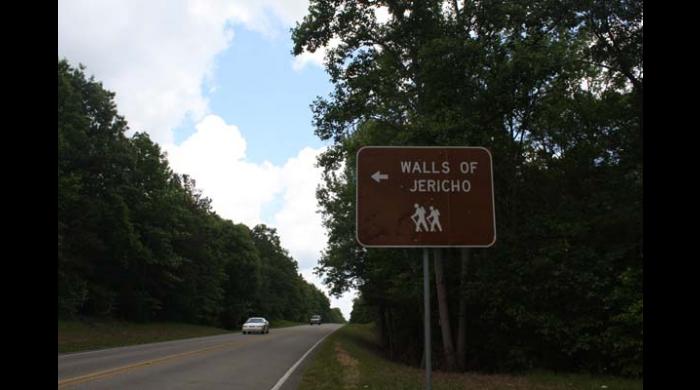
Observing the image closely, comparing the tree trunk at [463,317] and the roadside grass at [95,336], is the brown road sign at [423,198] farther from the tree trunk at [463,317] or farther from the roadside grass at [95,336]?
the roadside grass at [95,336]

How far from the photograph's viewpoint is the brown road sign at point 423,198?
5793 mm

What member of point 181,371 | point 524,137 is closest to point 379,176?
point 181,371

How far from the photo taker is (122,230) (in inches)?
1633

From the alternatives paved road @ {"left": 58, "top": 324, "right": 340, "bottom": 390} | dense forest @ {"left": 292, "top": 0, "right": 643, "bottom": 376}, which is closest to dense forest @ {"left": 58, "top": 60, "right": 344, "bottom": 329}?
paved road @ {"left": 58, "top": 324, "right": 340, "bottom": 390}

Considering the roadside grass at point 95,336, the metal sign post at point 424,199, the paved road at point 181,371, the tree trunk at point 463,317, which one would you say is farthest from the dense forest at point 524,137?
the roadside grass at point 95,336

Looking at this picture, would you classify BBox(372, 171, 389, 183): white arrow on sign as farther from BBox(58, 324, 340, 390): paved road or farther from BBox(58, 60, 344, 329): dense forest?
BBox(58, 60, 344, 329): dense forest

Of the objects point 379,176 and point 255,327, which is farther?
point 255,327

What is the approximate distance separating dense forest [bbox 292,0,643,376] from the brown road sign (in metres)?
10.2

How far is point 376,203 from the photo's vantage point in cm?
583

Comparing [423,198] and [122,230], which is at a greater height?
[122,230]

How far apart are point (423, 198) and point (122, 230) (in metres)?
39.9

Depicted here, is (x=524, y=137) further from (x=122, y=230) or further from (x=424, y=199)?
(x=122, y=230)

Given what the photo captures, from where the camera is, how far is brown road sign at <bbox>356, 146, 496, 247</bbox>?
19.0 ft
